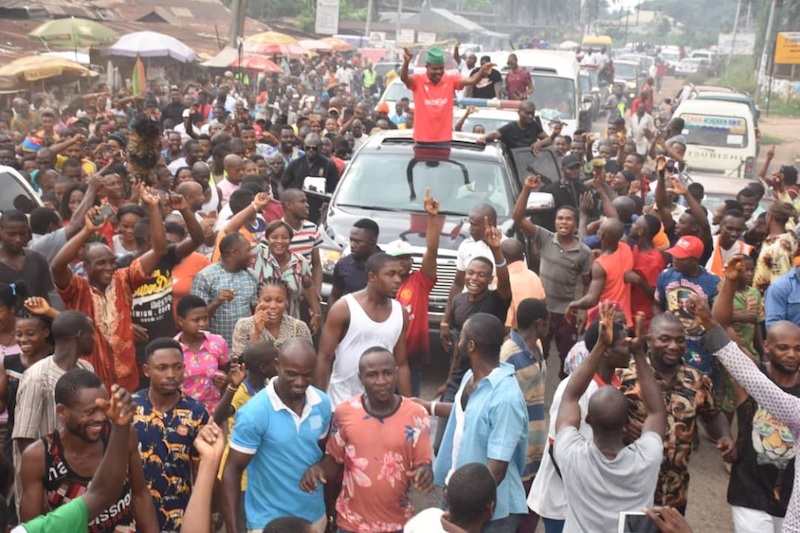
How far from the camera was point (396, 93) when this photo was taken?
21.5 metres

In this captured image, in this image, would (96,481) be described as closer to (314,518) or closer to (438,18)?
(314,518)

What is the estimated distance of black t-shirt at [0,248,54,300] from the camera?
655 centimetres

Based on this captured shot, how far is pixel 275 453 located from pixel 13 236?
9.85 ft

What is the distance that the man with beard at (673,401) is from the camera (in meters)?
4.87

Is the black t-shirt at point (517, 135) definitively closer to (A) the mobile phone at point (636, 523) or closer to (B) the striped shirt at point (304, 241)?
(B) the striped shirt at point (304, 241)

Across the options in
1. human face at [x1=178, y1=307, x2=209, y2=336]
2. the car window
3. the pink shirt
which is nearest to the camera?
the pink shirt

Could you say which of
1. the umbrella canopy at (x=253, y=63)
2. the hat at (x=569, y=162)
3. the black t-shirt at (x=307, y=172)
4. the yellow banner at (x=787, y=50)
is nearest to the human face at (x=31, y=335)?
the black t-shirt at (x=307, y=172)

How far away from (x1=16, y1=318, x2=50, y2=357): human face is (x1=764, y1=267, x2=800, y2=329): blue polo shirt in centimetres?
456

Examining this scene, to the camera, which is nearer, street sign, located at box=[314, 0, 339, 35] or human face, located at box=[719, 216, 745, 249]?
human face, located at box=[719, 216, 745, 249]

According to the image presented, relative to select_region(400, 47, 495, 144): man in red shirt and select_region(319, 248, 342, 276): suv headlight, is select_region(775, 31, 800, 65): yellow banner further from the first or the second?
select_region(319, 248, 342, 276): suv headlight

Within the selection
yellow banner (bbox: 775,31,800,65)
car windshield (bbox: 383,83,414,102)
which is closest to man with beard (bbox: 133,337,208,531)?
car windshield (bbox: 383,83,414,102)

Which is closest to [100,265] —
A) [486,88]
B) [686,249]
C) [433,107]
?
[686,249]

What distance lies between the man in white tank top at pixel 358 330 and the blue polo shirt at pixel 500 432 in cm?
122

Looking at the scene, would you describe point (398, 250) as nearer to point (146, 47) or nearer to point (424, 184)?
Answer: point (424, 184)
